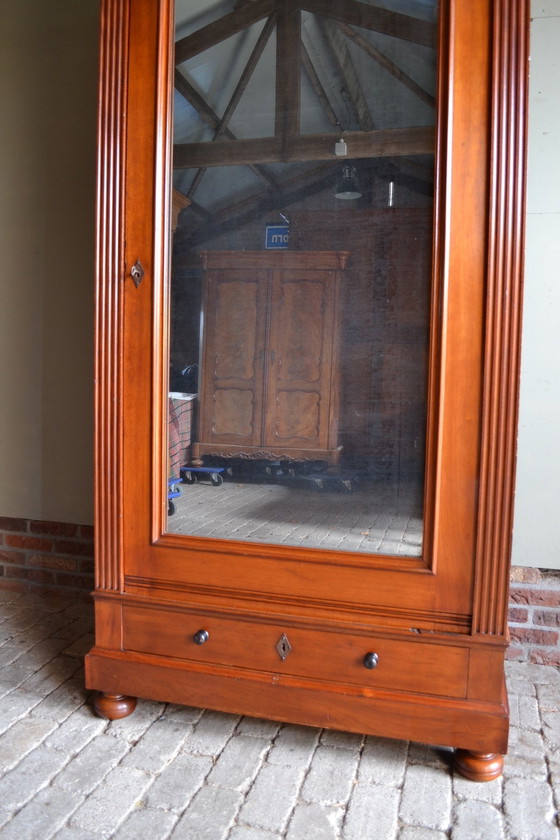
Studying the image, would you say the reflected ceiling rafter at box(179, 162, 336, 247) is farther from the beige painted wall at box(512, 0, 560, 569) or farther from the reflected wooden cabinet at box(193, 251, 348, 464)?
the beige painted wall at box(512, 0, 560, 569)

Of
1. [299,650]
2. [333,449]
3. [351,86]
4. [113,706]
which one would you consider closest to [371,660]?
[299,650]

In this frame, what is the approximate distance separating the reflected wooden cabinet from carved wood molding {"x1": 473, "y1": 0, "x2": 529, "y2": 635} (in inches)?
13.8

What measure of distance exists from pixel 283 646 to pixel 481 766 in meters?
0.53

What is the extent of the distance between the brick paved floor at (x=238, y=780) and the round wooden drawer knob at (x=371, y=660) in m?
0.26

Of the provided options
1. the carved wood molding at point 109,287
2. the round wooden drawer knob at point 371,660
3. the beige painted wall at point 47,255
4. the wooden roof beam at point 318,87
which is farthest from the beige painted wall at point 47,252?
the round wooden drawer knob at point 371,660

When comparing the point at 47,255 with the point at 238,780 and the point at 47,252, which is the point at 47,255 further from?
the point at 238,780

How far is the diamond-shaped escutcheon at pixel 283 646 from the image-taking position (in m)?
1.66

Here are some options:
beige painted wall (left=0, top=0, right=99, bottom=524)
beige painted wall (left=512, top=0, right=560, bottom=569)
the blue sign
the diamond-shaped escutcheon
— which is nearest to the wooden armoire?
the diamond-shaped escutcheon

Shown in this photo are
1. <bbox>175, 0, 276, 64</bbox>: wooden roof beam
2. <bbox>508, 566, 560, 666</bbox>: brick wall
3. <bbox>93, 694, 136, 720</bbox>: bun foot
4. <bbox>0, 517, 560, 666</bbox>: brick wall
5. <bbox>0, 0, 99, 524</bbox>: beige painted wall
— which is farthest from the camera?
<bbox>0, 517, 560, 666</bbox>: brick wall

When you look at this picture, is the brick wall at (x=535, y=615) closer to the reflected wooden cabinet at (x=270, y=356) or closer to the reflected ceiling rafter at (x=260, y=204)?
the reflected wooden cabinet at (x=270, y=356)

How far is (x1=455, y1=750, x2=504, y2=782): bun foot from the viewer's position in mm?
1565

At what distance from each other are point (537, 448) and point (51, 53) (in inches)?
87.7

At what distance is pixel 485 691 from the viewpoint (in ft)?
5.09

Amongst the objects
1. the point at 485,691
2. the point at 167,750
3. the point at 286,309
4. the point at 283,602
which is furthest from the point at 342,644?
the point at 286,309
